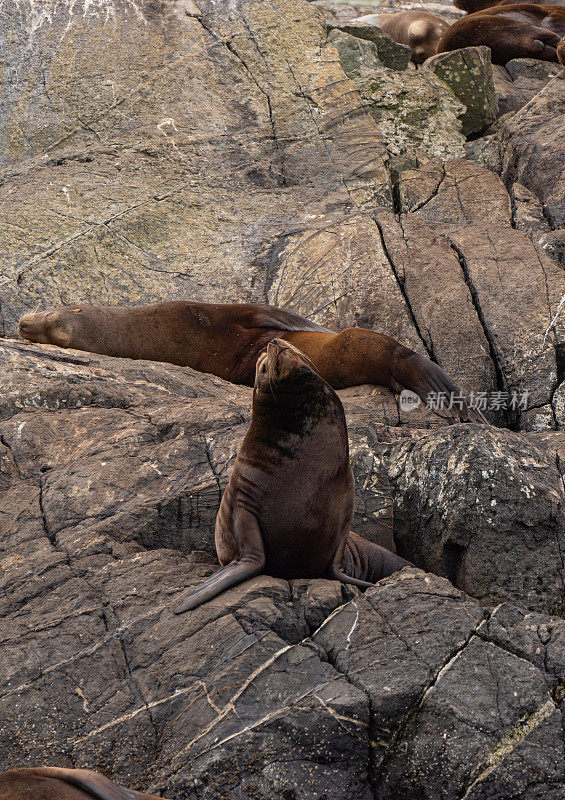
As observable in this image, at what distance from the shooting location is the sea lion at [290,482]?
4.59m

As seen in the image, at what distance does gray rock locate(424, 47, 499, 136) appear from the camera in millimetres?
12359

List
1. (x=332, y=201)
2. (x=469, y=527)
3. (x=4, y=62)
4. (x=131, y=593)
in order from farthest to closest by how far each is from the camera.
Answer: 1. (x=4, y=62)
2. (x=332, y=201)
3. (x=469, y=527)
4. (x=131, y=593)

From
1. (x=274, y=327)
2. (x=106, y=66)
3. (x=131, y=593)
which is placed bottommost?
(x=274, y=327)

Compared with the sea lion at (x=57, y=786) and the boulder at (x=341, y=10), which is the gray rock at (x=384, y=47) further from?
the sea lion at (x=57, y=786)

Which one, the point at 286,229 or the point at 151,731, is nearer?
the point at 151,731

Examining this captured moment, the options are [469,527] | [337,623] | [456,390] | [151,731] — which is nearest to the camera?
[151,731]

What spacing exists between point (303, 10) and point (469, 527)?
32.3 ft

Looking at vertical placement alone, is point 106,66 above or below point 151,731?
above

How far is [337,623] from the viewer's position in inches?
156

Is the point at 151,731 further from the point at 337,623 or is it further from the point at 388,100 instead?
the point at 388,100

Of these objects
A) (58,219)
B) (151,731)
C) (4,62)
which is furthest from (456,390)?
(4,62)

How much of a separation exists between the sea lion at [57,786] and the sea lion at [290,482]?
1548mm

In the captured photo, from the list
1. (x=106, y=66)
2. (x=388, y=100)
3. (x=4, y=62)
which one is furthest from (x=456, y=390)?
(x=4, y=62)

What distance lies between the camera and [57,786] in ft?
9.91
